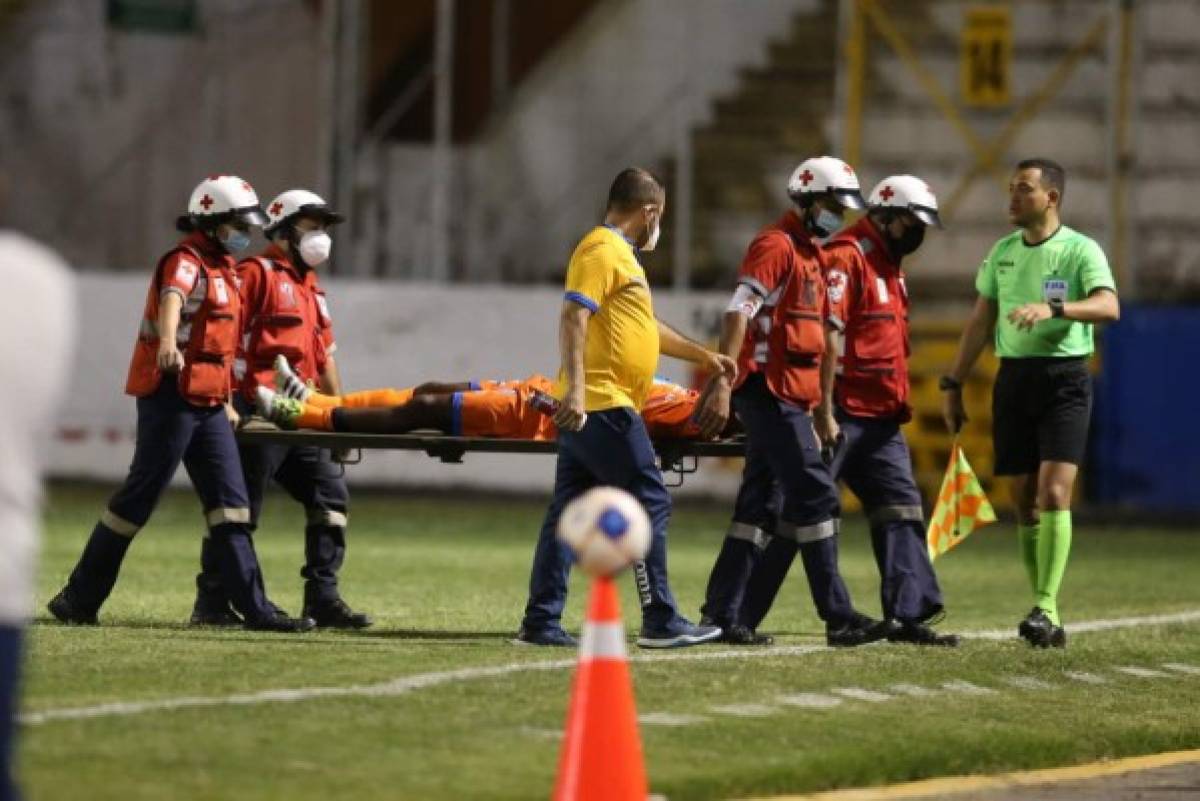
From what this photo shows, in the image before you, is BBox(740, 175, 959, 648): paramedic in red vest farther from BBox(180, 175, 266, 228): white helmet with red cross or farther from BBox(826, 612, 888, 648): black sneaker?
BBox(180, 175, 266, 228): white helmet with red cross

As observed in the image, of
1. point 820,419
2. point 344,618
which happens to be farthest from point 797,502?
point 344,618

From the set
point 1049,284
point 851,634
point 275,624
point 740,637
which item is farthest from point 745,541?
point 275,624

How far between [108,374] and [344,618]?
14.2m

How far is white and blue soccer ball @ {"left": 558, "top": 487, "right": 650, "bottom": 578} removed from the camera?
8219mm

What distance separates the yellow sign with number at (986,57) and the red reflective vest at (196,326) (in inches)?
624

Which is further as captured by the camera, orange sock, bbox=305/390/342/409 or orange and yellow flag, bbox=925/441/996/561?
orange sock, bbox=305/390/342/409

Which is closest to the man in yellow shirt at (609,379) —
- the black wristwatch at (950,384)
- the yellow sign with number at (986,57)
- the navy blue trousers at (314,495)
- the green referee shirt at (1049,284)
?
the navy blue trousers at (314,495)

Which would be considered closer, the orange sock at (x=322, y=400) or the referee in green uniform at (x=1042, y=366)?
the referee in green uniform at (x=1042, y=366)

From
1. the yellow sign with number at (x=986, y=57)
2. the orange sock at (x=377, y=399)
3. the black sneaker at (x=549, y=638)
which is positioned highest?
the yellow sign with number at (x=986, y=57)

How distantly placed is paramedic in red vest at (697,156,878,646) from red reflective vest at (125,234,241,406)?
7.46 feet

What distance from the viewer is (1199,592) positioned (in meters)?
17.5

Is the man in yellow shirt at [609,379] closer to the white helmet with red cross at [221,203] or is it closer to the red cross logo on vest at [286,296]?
the white helmet with red cross at [221,203]

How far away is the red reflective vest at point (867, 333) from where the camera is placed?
13.2 metres

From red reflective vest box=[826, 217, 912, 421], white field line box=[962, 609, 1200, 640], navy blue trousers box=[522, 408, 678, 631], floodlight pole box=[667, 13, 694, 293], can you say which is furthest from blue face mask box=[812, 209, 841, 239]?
floodlight pole box=[667, 13, 694, 293]
